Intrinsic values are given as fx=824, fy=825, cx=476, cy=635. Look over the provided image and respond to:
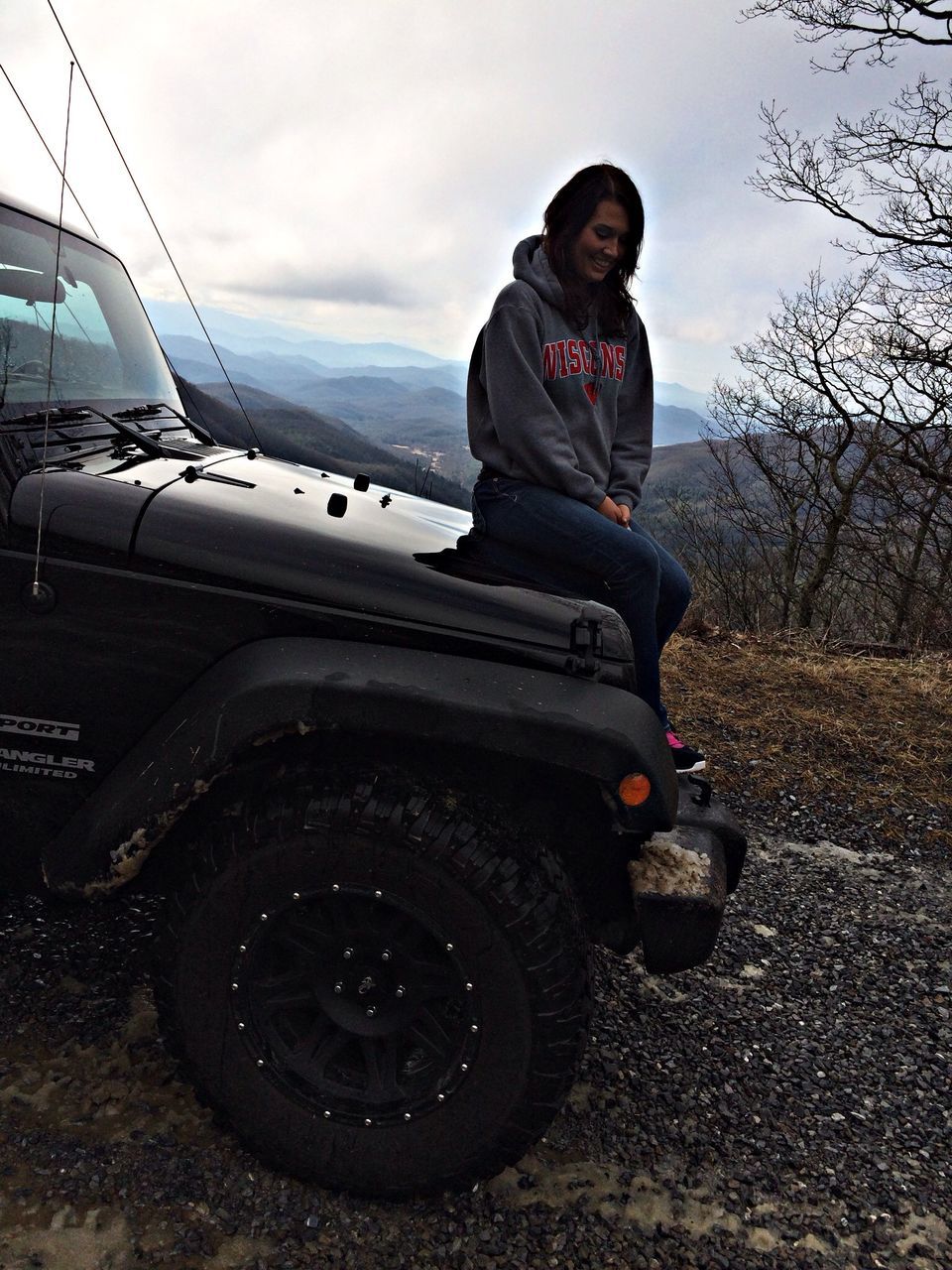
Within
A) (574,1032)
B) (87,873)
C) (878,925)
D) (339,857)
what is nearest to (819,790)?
(878,925)

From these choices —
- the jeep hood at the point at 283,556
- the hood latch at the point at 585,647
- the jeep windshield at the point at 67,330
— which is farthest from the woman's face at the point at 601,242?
the jeep windshield at the point at 67,330

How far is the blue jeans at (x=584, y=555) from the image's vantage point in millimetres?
2455

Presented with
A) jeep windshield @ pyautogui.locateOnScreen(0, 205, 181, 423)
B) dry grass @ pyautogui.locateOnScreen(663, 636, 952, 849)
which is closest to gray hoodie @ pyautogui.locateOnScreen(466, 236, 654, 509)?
jeep windshield @ pyautogui.locateOnScreen(0, 205, 181, 423)

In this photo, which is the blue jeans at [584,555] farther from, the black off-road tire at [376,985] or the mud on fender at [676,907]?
the black off-road tire at [376,985]

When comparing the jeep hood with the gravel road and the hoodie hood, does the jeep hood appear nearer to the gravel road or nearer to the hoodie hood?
the hoodie hood

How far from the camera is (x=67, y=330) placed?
100.0 inches

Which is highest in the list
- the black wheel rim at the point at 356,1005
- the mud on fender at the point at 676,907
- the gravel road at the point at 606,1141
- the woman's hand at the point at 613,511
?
the woman's hand at the point at 613,511

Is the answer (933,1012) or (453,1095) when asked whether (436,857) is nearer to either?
(453,1095)

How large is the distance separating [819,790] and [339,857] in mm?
3444

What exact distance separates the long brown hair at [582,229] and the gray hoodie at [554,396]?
0.05 meters

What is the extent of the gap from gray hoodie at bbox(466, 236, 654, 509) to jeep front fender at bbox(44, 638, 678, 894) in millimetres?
927

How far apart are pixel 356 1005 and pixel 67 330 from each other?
2139 mm

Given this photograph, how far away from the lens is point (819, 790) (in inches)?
175

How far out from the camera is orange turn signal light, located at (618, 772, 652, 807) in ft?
5.87
